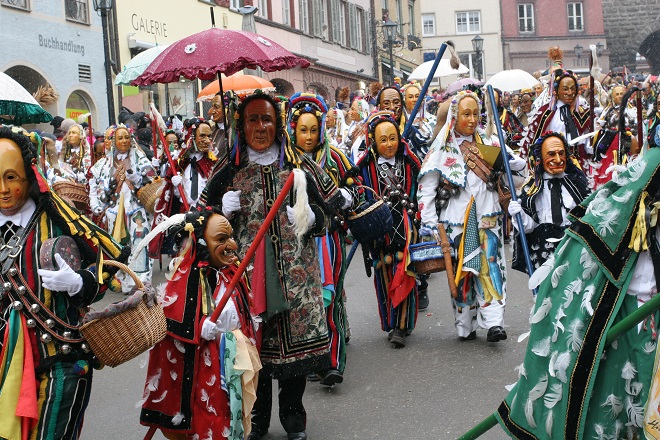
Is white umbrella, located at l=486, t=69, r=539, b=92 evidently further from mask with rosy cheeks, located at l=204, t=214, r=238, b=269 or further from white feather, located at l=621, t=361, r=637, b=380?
white feather, located at l=621, t=361, r=637, b=380

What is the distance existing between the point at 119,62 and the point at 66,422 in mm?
18560

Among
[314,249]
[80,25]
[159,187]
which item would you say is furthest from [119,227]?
[80,25]

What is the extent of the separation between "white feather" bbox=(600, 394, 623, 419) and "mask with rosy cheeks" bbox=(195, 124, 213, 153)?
647 centimetres

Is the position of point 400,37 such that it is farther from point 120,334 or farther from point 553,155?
point 120,334

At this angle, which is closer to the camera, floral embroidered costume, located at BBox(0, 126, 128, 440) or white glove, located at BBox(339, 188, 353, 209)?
floral embroidered costume, located at BBox(0, 126, 128, 440)

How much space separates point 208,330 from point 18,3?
15925mm

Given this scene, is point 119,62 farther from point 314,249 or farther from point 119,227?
point 314,249

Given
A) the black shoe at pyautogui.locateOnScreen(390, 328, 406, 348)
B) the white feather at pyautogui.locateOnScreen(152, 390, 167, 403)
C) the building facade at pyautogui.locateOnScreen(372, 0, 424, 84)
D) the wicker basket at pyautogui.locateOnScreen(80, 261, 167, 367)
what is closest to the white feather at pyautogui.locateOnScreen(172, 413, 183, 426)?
the white feather at pyautogui.locateOnScreen(152, 390, 167, 403)

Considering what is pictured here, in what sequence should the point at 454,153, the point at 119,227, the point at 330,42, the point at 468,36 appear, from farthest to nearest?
the point at 468,36 → the point at 330,42 → the point at 119,227 → the point at 454,153

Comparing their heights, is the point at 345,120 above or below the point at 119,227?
above

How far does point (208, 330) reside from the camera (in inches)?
177

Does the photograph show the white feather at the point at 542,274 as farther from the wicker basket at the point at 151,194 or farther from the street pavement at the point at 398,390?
the wicker basket at the point at 151,194

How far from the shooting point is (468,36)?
5644cm

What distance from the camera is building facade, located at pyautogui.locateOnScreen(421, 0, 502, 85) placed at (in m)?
56.4
